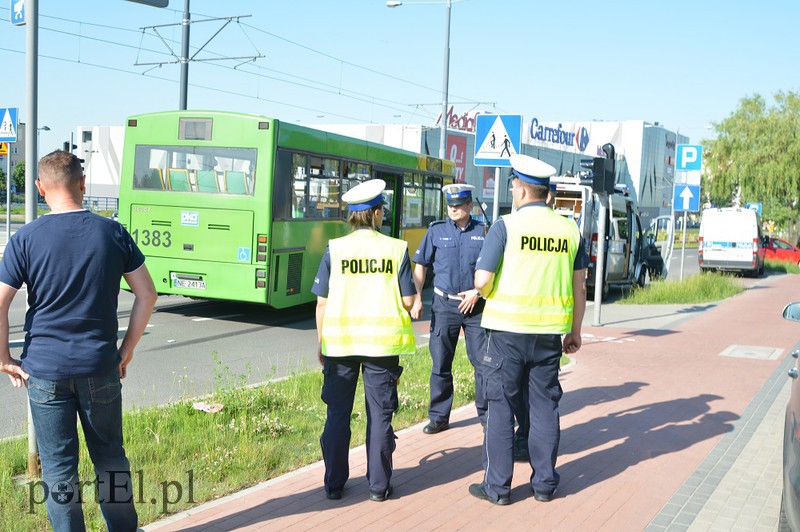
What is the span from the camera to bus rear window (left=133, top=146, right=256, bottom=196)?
12266mm

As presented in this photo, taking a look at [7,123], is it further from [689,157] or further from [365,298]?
[689,157]

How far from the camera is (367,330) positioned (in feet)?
16.1

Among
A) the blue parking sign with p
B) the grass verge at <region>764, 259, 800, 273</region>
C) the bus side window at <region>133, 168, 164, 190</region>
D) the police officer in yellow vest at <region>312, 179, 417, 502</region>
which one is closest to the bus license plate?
the bus side window at <region>133, 168, 164, 190</region>

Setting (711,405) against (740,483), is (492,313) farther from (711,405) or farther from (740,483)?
(711,405)

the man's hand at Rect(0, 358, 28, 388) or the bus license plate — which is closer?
the man's hand at Rect(0, 358, 28, 388)

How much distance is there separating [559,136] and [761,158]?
35.8 metres

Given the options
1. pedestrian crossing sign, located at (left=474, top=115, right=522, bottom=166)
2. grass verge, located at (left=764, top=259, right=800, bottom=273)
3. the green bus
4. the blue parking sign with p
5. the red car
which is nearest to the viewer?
→ pedestrian crossing sign, located at (left=474, top=115, right=522, bottom=166)

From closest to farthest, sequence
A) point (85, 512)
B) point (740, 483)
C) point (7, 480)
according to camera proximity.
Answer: point (85, 512) → point (7, 480) → point (740, 483)

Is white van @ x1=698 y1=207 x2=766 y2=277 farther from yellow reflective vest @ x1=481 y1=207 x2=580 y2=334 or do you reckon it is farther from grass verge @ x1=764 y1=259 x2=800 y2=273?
yellow reflective vest @ x1=481 y1=207 x2=580 y2=334

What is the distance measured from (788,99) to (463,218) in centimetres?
4305

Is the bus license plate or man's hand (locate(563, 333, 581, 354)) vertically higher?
man's hand (locate(563, 333, 581, 354))

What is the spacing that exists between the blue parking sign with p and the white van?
35.4ft

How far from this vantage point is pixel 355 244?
4.95 meters

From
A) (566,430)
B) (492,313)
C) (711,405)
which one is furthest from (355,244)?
(711,405)
